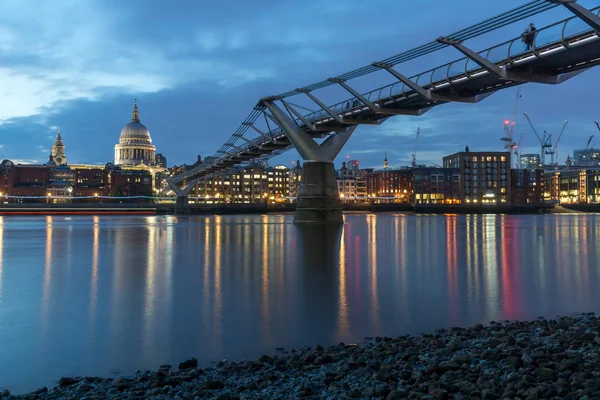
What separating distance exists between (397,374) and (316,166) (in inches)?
1725

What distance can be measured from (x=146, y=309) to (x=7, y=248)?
82.6ft

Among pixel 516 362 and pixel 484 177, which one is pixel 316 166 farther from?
pixel 484 177

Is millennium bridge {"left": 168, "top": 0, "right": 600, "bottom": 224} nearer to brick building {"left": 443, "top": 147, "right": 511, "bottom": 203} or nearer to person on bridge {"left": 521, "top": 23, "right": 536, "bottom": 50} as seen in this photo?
person on bridge {"left": 521, "top": 23, "right": 536, "bottom": 50}

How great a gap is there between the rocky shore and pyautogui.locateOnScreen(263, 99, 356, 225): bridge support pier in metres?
41.3

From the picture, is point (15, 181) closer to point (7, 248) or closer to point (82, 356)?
point (7, 248)

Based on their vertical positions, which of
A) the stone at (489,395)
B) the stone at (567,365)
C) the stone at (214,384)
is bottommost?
the stone at (214,384)

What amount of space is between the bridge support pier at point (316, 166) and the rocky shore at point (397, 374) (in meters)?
41.3

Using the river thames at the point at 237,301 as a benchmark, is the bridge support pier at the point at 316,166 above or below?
above

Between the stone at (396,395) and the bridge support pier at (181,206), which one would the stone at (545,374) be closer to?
the stone at (396,395)

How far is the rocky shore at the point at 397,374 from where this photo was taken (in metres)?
6.42

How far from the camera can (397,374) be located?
731cm

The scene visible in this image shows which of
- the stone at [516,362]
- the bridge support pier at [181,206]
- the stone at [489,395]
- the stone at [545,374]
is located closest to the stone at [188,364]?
the stone at [489,395]

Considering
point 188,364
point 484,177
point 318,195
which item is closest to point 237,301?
point 188,364

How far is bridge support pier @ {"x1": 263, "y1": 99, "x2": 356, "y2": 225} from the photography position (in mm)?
50406
